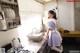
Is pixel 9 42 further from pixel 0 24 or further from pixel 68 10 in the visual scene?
pixel 68 10

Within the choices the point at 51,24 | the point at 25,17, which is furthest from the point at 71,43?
the point at 25,17

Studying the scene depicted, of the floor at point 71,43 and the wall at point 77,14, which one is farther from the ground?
the wall at point 77,14

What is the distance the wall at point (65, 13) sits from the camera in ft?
19.0

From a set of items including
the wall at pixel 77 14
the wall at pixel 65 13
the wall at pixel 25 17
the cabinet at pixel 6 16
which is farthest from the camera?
the wall at pixel 77 14

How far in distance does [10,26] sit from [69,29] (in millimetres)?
4576

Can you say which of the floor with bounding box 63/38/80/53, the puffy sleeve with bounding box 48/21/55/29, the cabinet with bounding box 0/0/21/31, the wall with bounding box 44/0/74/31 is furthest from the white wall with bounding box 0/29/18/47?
the wall with bounding box 44/0/74/31

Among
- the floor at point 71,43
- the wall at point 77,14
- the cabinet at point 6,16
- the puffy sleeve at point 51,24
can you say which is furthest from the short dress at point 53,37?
the wall at point 77,14

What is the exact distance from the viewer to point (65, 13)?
5.86 meters

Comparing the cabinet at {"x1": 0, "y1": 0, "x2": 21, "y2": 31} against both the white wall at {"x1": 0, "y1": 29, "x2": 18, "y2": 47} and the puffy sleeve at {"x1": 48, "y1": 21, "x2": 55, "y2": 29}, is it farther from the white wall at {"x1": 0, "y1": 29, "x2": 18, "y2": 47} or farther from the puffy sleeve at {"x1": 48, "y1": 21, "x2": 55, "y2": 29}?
the puffy sleeve at {"x1": 48, "y1": 21, "x2": 55, "y2": 29}

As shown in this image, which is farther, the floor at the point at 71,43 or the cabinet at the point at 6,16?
the floor at the point at 71,43

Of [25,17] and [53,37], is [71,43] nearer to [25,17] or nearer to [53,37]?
[53,37]

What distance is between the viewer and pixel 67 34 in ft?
18.5

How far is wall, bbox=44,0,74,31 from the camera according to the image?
5801 millimetres

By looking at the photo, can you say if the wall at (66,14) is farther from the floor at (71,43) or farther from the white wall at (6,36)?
the white wall at (6,36)
